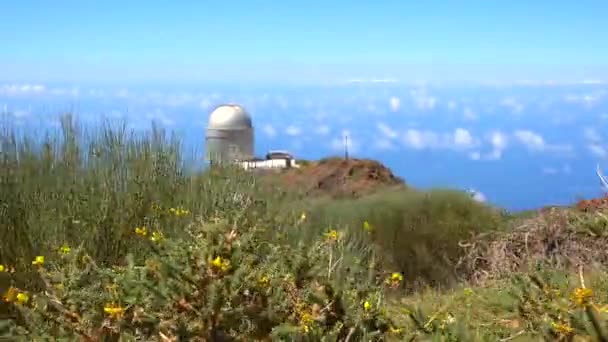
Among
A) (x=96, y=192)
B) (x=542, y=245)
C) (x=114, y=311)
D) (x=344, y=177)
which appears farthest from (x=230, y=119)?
(x=114, y=311)

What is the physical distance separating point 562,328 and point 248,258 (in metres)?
1.27

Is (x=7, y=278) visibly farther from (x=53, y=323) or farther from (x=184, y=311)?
(x=184, y=311)

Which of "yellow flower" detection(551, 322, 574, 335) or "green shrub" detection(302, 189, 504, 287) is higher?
"yellow flower" detection(551, 322, 574, 335)

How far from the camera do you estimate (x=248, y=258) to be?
12.4ft

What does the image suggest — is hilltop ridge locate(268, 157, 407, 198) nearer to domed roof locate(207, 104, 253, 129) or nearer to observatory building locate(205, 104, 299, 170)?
observatory building locate(205, 104, 299, 170)

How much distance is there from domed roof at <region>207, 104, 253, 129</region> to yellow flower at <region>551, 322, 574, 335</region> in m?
18.0

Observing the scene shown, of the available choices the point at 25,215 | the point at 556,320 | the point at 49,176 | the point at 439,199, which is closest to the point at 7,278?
the point at 25,215

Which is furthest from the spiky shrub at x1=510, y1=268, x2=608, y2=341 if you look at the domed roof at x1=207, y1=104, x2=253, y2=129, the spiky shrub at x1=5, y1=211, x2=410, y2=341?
the domed roof at x1=207, y1=104, x2=253, y2=129

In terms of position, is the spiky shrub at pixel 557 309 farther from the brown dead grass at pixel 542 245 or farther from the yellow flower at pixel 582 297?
the brown dead grass at pixel 542 245

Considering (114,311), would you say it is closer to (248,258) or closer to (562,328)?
(248,258)

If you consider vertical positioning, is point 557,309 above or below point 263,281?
below

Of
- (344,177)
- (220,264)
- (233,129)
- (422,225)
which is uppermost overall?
(220,264)

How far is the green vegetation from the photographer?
3529mm

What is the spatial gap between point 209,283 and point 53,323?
851 mm
